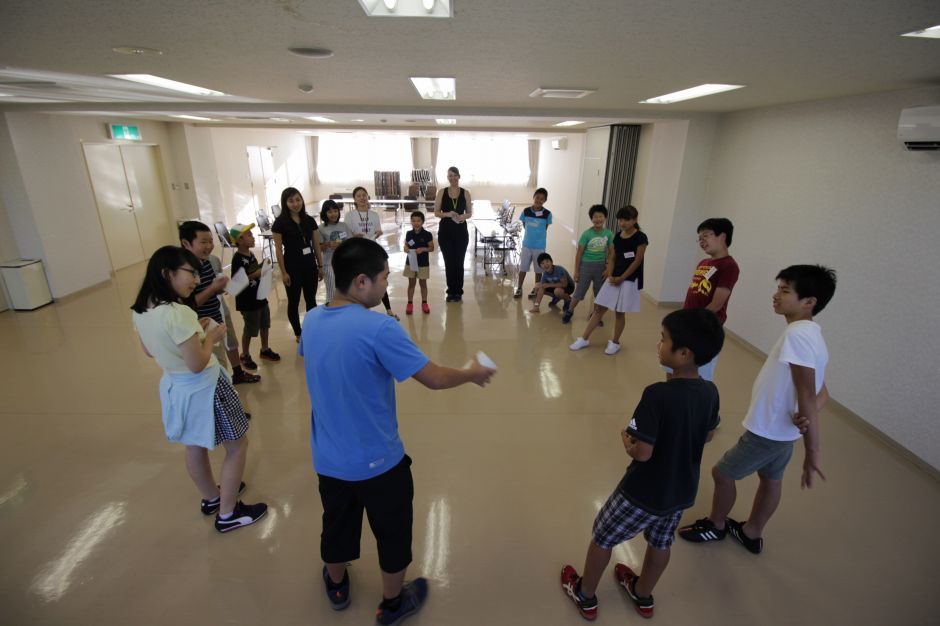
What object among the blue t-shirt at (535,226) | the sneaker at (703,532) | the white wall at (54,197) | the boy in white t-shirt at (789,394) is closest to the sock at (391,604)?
the sneaker at (703,532)

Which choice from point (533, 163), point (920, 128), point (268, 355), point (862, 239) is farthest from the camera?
point (533, 163)

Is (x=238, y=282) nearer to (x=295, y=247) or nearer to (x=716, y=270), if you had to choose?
(x=295, y=247)

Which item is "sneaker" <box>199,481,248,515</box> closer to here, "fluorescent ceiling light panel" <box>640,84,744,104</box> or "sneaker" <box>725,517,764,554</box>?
"sneaker" <box>725,517,764,554</box>

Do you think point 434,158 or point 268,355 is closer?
point 268,355

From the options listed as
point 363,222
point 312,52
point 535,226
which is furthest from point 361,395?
point 535,226

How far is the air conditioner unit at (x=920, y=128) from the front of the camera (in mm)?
2760

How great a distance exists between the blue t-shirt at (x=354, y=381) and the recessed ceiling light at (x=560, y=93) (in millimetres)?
3050

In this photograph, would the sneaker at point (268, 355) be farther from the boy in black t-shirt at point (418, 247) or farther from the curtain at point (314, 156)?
the curtain at point (314, 156)

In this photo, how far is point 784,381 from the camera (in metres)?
1.97

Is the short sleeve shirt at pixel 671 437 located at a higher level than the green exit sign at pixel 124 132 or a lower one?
lower

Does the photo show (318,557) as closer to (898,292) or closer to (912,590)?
(912,590)

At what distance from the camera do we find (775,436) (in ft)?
6.64

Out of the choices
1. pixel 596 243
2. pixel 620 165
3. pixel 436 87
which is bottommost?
pixel 596 243

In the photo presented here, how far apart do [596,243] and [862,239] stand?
89.5 inches
